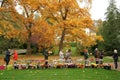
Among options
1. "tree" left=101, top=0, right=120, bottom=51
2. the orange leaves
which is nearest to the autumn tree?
the orange leaves

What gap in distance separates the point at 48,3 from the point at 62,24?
12.0ft

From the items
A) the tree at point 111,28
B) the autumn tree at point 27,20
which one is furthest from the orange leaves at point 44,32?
the tree at point 111,28

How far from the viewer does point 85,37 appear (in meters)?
53.9

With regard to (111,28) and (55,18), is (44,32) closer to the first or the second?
(55,18)

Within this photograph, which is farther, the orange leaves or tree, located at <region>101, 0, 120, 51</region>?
tree, located at <region>101, 0, 120, 51</region>

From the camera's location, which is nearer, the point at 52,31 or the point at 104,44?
the point at 52,31

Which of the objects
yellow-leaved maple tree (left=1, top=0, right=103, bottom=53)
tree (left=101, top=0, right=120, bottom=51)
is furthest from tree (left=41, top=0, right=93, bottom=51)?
tree (left=101, top=0, right=120, bottom=51)

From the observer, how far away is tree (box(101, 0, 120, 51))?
183 ft

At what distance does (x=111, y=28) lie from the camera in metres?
56.8

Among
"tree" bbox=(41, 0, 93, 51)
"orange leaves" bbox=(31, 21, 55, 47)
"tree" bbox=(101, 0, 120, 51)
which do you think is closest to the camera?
"tree" bbox=(41, 0, 93, 51)

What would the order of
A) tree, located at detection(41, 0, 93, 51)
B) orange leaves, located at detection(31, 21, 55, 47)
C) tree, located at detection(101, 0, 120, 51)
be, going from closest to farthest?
tree, located at detection(41, 0, 93, 51)
orange leaves, located at detection(31, 21, 55, 47)
tree, located at detection(101, 0, 120, 51)

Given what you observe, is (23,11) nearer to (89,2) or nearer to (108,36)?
(89,2)

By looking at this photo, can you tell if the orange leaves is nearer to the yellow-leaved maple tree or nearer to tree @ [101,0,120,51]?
the yellow-leaved maple tree

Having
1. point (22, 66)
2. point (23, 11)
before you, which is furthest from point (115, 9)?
point (22, 66)
